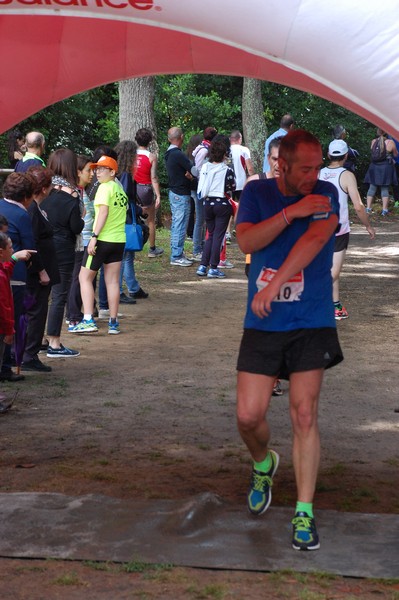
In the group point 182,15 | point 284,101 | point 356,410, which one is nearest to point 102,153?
point 356,410

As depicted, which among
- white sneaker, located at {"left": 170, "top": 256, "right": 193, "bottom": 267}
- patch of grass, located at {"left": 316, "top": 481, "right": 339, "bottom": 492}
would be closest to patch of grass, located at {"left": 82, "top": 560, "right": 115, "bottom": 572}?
patch of grass, located at {"left": 316, "top": 481, "right": 339, "bottom": 492}

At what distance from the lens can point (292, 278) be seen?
5684mm

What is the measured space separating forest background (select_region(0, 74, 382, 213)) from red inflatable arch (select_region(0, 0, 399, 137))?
57.3 feet

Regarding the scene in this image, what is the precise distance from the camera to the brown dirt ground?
17.5 ft

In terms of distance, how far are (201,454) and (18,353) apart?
2.17m

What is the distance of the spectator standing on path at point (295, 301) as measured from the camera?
222 inches

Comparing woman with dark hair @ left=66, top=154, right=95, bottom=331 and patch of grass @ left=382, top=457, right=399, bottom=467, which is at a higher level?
woman with dark hair @ left=66, top=154, right=95, bottom=331

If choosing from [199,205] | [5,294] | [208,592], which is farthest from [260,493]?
[199,205]

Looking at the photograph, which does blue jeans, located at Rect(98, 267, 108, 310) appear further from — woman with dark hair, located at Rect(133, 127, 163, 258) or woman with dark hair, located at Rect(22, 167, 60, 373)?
woman with dark hair, located at Rect(133, 127, 163, 258)

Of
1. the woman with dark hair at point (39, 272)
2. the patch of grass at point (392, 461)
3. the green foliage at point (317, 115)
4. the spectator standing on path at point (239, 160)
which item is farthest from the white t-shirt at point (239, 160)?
the green foliage at point (317, 115)

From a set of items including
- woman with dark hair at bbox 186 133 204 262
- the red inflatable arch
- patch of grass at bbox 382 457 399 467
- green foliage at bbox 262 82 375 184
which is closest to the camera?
the red inflatable arch

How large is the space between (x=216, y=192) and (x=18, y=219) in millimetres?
7038

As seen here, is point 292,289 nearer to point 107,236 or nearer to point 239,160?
point 107,236

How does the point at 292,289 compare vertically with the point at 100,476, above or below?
above
